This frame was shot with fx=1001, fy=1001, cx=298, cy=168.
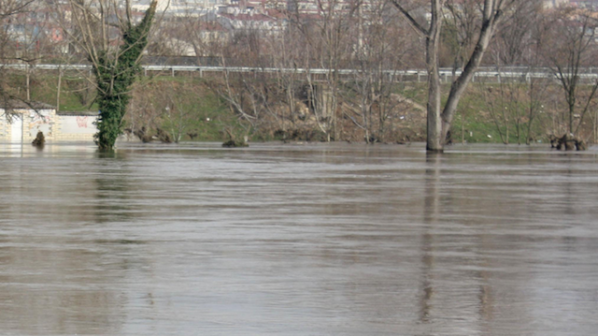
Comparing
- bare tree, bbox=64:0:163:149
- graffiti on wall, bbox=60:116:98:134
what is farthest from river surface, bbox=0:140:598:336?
graffiti on wall, bbox=60:116:98:134

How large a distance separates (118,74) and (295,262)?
3807cm

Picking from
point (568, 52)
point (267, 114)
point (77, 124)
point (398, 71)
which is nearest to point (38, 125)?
point (77, 124)

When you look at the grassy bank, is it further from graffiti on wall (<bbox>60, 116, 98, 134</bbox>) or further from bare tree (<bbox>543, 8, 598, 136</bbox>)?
graffiti on wall (<bbox>60, 116, 98, 134</bbox>)

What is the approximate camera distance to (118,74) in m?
45.9

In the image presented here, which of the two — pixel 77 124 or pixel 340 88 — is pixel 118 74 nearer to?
pixel 77 124

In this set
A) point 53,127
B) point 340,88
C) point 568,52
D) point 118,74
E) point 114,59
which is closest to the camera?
point 118,74

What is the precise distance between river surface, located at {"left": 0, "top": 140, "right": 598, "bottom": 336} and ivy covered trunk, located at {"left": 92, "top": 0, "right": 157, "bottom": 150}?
27.8 metres

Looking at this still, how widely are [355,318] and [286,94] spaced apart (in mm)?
81247

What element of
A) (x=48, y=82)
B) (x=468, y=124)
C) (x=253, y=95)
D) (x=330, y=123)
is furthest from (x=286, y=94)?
(x=48, y=82)

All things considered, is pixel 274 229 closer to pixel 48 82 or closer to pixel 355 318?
pixel 355 318

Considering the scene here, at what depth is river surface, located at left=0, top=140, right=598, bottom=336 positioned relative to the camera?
6352 millimetres

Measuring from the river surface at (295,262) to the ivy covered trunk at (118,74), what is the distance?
91.2 ft

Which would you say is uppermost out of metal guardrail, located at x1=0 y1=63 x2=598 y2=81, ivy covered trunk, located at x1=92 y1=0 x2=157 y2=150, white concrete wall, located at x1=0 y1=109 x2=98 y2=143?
metal guardrail, located at x1=0 y1=63 x2=598 y2=81

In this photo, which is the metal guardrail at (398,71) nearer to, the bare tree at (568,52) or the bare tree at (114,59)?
the bare tree at (568,52)
